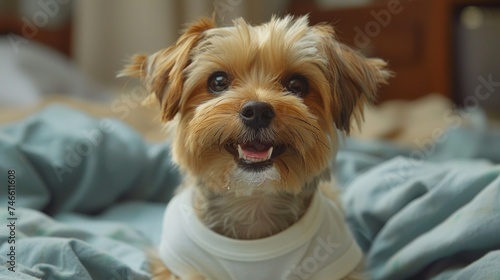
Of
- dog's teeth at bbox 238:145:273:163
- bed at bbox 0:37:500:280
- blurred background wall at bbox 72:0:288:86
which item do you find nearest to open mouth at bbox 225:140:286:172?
dog's teeth at bbox 238:145:273:163

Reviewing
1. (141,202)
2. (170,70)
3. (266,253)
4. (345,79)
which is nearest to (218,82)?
(170,70)

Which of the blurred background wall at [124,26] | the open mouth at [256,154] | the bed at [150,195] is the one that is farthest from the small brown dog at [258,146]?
the blurred background wall at [124,26]

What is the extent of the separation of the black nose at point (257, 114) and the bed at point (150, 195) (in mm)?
364

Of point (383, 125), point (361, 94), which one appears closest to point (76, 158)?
point (361, 94)

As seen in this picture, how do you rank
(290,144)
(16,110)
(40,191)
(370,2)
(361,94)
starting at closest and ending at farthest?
(290,144) < (361,94) < (40,191) < (16,110) < (370,2)

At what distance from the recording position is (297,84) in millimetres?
1445

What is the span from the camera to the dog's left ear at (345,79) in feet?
4.69

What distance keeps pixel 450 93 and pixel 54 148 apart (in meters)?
2.76

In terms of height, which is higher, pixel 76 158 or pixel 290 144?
pixel 290 144

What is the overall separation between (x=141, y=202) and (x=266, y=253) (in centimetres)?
93

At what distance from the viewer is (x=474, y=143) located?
2.58 m

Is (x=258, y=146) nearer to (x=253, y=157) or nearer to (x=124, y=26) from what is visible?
(x=253, y=157)

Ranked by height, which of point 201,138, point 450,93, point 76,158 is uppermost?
point 201,138

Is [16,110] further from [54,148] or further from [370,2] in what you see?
[370,2]
